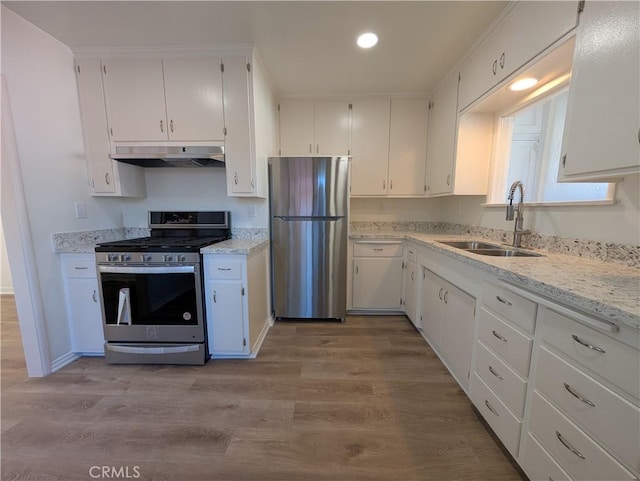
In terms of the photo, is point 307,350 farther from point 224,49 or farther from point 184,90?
point 224,49

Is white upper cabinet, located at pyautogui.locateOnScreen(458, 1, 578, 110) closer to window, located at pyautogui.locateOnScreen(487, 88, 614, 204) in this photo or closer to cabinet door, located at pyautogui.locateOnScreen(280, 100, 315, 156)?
window, located at pyautogui.locateOnScreen(487, 88, 614, 204)

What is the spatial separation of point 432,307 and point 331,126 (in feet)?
7.40

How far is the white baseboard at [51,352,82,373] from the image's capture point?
1.87 metres

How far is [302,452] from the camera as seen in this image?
1246mm

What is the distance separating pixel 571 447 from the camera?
861 mm

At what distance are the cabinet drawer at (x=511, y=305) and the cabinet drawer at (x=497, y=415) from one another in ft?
1.47

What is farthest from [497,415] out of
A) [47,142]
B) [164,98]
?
[47,142]

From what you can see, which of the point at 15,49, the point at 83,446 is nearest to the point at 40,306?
the point at 83,446

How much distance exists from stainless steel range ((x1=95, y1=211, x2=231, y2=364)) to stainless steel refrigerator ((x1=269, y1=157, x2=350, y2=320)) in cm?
88

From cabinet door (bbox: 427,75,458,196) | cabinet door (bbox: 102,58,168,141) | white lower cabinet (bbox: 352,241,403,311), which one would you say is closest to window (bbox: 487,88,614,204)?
cabinet door (bbox: 427,75,458,196)

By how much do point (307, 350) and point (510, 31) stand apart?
107 inches

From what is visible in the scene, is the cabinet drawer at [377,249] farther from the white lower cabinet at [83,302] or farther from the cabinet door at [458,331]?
the white lower cabinet at [83,302]

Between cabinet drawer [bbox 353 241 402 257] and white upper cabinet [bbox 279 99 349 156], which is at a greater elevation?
white upper cabinet [bbox 279 99 349 156]

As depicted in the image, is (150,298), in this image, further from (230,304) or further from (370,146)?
(370,146)
